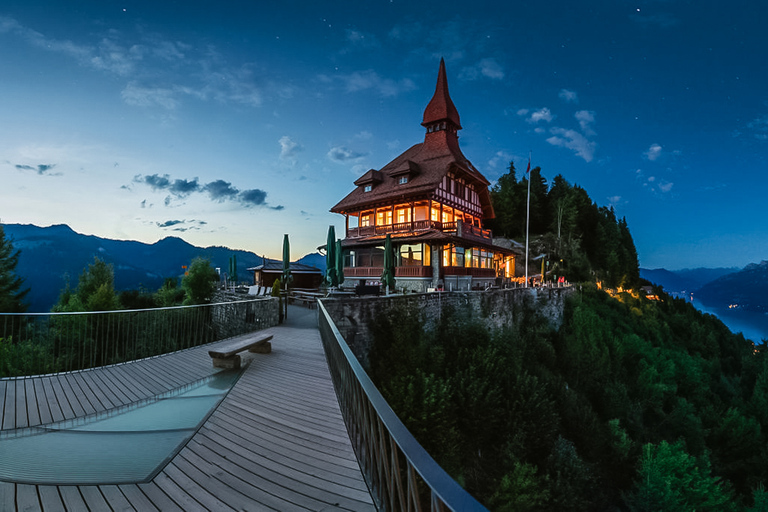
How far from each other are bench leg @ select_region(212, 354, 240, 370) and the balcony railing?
18553mm

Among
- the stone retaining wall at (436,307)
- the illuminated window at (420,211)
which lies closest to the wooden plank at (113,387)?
the stone retaining wall at (436,307)

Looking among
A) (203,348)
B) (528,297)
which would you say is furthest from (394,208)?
(203,348)

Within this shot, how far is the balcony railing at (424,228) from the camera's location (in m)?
23.9

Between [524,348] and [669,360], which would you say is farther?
[669,360]

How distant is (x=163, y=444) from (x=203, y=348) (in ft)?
17.9

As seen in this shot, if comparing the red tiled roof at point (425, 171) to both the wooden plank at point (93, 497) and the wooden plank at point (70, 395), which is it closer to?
the wooden plank at point (70, 395)

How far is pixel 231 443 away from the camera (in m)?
3.65

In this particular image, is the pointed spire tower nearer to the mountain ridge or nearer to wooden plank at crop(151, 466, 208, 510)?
wooden plank at crop(151, 466, 208, 510)

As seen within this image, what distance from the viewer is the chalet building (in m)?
23.2

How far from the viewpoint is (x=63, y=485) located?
2.80m

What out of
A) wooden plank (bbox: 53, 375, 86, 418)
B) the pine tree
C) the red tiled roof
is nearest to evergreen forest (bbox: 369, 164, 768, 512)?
wooden plank (bbox: 53, 375, 86, 418)

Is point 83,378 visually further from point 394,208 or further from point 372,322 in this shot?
point 394,208

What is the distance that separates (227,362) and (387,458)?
5042 millimetres

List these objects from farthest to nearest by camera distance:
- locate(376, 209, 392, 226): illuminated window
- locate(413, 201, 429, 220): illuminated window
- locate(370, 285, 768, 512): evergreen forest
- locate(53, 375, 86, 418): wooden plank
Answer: locate(376, 209, 392, 226): illuminated window < locate(413, 201, 429, 220): illuminated window < locate(370, 285, 768, 512): evergreen forest < locate(53, 375, 86, 418): wooden plank
